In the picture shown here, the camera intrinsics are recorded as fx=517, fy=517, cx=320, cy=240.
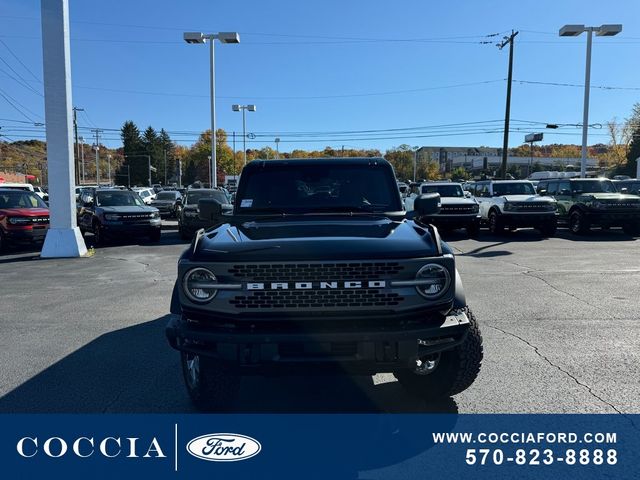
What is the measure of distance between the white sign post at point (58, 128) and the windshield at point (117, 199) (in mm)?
3137

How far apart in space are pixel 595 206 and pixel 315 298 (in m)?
16.7

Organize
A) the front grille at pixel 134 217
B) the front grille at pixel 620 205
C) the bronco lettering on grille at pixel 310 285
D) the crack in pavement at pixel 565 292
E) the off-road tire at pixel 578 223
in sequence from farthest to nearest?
the off-road tire at pixel 578 223 < the front grille at pixel 620 205 < the front grille at pixel 134 217 < the crack in pavement at pixel 565 292 < the bronco lettering on grille at pixel 310 285

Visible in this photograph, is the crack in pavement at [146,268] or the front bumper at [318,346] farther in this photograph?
the crack in pavement at [146,268]

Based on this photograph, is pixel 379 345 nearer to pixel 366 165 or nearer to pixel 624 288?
pixel 366 165

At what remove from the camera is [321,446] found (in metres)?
3.37

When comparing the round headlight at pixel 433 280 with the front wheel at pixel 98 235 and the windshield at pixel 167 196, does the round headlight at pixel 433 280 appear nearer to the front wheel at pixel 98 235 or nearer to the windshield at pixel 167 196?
the front wheel at pixel 98 235

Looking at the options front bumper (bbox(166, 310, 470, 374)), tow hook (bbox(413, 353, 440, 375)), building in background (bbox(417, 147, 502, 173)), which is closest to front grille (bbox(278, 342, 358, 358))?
front bumper (bbox(166, 310, 470, 374))

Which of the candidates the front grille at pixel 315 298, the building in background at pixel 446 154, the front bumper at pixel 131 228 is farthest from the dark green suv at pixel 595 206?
the building in background at pixel 446 154

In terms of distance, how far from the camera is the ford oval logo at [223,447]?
3.27m

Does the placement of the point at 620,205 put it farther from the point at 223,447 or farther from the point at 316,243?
the point at 223,447

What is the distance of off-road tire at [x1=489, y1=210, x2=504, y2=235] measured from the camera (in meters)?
17.7

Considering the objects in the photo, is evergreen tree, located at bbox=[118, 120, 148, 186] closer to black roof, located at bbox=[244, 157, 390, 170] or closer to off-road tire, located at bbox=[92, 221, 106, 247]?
off-road tire, located at bbox=[92, 221, 106, 247]

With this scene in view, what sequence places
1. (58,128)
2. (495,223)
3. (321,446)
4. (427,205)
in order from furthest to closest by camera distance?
(495,223), (58,128), (427,205), (321,446)

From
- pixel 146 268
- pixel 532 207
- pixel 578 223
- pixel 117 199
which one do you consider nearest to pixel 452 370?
pixel 146 268
